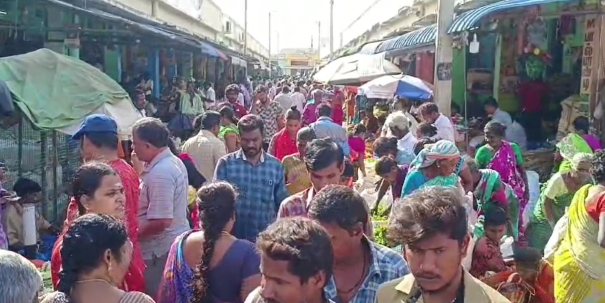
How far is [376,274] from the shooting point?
10.5 ft

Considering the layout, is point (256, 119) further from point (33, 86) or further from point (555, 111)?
point (555, 111)

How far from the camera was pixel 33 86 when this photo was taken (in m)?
7.73

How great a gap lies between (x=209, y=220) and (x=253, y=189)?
1787mm

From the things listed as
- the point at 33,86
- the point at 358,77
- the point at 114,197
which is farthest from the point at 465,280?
the point at 358,77

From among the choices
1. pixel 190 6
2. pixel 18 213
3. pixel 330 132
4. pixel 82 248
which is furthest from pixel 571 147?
pixel 190 6

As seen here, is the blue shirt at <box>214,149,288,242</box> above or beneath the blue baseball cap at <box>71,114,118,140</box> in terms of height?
beneath

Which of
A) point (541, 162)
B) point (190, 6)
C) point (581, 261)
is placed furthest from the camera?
point (190, 6)

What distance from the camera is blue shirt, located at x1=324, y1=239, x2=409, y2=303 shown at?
126 inches

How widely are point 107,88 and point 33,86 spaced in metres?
0.85

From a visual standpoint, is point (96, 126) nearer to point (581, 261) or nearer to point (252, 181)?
point (252, 181)

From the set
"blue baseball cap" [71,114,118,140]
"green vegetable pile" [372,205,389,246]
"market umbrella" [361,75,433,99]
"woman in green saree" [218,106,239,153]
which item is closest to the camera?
"blue baseball cap" [71,114,118,140]

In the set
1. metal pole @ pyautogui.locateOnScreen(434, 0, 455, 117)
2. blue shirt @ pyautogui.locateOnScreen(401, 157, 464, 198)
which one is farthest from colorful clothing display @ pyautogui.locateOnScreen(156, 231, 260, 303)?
metal pole @ pyautogui.locateOnScreen(434, 0, 455, 117)

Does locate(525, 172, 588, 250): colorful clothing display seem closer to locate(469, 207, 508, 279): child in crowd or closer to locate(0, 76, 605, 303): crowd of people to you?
locate(0, 76, 605, 303): crowd of people

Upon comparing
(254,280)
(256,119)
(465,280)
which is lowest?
(254,280)
